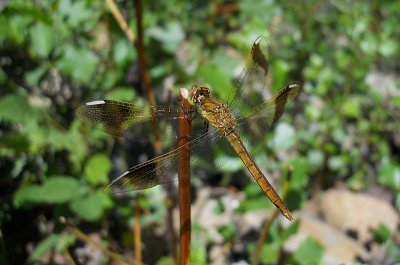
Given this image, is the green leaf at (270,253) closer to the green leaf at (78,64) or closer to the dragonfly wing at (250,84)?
the dragonfly wing at (250,84)

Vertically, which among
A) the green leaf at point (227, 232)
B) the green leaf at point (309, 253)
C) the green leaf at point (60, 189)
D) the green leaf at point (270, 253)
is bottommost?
the green leaf at point (309, 253)

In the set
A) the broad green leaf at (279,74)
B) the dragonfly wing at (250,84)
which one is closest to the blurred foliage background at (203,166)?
the broad green leaf at (279,74)

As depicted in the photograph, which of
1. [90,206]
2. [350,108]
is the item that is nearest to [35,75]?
[90,206]

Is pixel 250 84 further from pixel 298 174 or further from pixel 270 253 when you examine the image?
pixel 270 253

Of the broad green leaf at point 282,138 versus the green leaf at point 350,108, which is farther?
the green leaf at point 350,108

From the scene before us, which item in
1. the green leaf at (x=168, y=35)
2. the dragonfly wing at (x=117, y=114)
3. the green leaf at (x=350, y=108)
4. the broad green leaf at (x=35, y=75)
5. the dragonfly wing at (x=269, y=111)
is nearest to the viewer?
the dragonfly wing at (x=117, y=114)

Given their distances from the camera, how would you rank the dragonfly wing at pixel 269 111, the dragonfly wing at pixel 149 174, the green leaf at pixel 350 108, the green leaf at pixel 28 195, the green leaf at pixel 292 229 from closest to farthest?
the dragonfly wing at pixel 149 174
the dragonfly wing at pixel 269 111
the green leaf at pixel 292 229
the green leaf at pixel 28 195
the green leaf at pixel 350 108

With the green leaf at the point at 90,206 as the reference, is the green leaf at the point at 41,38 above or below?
above

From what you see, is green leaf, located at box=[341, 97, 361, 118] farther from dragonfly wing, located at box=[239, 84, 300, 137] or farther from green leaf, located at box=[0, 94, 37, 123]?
green leaf, located at box=[0, 94, 37, 123]
